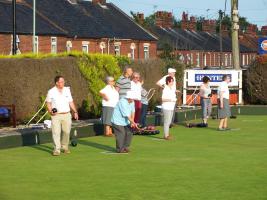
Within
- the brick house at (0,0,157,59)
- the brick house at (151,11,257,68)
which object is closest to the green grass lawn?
the brick house at (0,0,157,59)

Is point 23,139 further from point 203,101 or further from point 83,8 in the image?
point 83,8

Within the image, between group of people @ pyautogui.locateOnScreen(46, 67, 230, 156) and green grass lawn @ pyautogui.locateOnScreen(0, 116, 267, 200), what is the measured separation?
18.1 inches

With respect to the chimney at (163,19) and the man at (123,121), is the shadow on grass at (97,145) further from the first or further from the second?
the chimney at (163,19)

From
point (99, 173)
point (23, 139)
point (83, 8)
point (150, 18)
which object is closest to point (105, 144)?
point (23, 139)

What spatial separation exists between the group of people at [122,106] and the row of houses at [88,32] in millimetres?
26369

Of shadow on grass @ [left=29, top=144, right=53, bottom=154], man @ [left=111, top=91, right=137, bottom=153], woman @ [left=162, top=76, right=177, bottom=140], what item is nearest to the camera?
man @ [left=111, top=91, right=137, bottom=153]

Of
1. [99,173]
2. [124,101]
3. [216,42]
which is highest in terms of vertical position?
[216,42]

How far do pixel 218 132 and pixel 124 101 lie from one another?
6.96m

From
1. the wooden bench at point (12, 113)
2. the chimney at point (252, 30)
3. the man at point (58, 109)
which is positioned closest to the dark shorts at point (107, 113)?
the wooden bench at point (12, 113)

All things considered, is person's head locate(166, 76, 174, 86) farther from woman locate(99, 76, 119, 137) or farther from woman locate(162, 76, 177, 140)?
woman locate(99, 76, 119, 137)

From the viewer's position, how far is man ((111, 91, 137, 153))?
16.7 metres

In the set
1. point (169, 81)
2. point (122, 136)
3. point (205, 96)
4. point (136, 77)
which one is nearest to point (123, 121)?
point (122, 136)

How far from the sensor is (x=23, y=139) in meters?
18.9

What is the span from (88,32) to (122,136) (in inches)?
1670
